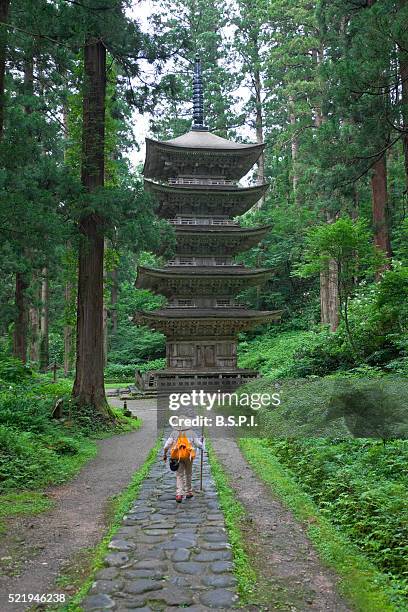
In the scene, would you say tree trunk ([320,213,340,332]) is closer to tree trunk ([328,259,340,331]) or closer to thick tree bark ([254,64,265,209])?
tree trunk ([328,259,340,331])

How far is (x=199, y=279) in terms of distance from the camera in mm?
22234

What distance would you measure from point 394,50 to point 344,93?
1281 millimetres

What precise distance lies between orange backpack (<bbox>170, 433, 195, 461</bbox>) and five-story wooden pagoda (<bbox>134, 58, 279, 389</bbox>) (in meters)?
14.9

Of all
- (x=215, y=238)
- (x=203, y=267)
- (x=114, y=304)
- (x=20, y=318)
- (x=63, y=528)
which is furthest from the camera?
(x=114, y=304)

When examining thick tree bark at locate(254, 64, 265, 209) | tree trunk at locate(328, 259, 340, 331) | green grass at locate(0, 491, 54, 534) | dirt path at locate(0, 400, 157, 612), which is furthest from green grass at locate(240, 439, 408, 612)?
thick tree bark at locate(254, 64, 265, 209)

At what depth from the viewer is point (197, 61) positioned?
26828mm

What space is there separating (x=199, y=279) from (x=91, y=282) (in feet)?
32.2

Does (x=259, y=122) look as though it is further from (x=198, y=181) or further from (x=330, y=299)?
(x=330, y=299)

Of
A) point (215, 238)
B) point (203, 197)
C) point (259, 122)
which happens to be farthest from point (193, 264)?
point (259, 122)

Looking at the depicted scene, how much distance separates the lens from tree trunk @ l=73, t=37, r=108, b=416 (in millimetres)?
12719

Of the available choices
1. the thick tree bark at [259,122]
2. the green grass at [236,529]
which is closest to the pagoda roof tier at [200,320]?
the green grass at [236,529]

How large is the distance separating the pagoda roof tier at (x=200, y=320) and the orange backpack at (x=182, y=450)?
1463cm

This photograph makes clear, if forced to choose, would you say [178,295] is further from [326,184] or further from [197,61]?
[197,61]

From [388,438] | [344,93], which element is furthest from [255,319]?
[388,438]
